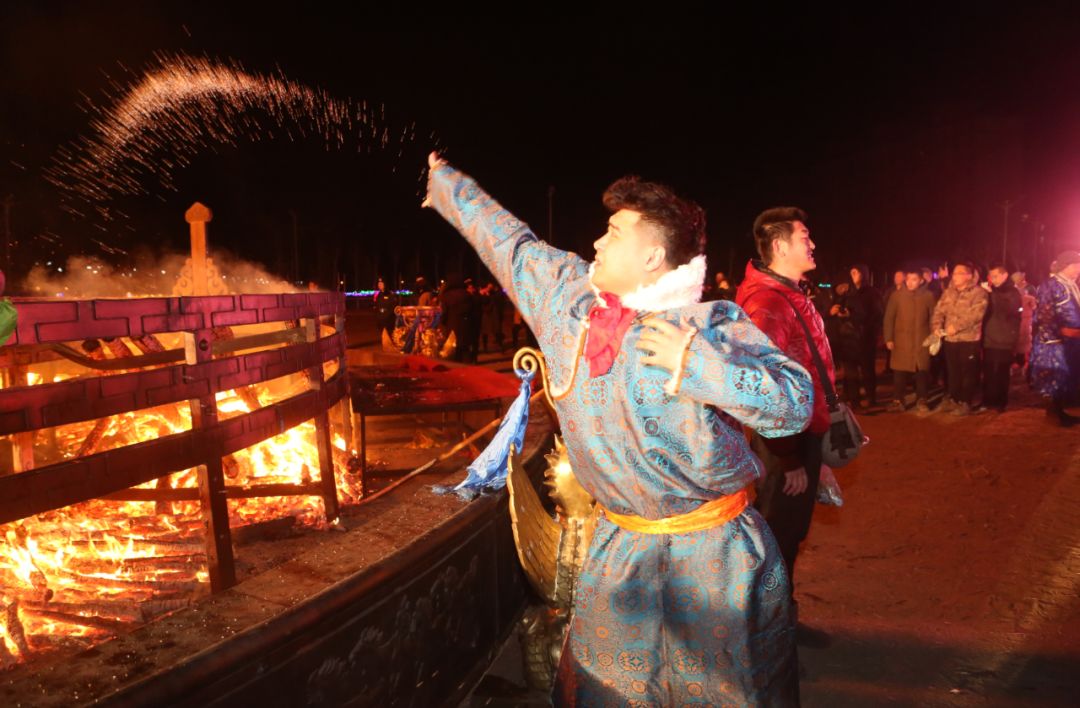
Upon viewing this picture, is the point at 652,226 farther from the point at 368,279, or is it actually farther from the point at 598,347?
the point at 368,279

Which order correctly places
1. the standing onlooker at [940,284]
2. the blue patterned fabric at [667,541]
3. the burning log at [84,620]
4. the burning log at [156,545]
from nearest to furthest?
the blue patterned fabric at [667,541] → the burning log at [84,620] → the burning log at [156,545] → the standing onlooker at [940,284]

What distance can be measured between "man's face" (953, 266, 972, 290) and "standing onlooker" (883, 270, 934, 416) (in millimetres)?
419

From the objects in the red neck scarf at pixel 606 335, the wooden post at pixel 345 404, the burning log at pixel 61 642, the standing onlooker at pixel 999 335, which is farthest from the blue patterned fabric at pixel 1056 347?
the burning log at pixel 61 642

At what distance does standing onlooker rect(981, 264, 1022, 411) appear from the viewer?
29.7 feet

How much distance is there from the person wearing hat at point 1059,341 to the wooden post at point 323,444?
8043 mm

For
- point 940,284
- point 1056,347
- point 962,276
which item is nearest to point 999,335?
point 1056,347

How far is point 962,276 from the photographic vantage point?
29.7ft

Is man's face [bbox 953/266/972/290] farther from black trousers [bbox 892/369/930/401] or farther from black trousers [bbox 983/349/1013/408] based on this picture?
black trousers [bbox 892/369/930/401]

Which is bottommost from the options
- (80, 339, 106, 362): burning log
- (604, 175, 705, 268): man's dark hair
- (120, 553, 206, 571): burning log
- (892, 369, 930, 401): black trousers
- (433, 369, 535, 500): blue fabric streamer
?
(892, 369, 930, 401): black trousers

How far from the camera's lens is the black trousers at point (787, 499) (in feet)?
11.0

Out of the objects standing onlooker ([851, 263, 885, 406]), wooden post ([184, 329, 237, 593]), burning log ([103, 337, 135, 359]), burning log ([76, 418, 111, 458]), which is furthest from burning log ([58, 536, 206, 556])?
standing onlooker ([851, 263, 885, 406])

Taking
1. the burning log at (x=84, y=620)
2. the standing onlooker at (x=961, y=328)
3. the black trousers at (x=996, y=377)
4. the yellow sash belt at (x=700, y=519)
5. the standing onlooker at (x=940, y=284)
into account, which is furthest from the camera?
the standing onlooker at (x=940, y=284)

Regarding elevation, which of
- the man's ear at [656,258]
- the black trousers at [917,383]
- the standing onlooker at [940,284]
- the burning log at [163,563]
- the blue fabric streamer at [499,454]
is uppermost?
the man's ear at [656,258]

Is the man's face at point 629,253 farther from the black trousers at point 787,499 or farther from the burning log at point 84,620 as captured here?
the burning log at point 84,620
